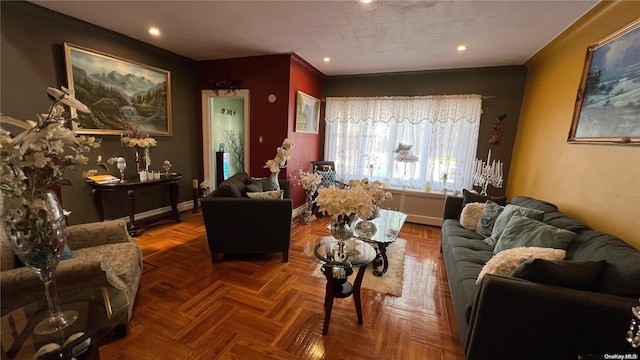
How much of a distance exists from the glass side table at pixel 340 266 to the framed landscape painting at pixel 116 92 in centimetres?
270

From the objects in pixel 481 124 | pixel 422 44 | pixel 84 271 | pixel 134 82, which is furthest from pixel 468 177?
pixel 134 82

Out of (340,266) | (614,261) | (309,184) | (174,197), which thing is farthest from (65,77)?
(614,261)

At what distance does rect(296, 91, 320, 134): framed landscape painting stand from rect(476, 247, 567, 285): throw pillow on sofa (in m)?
3.18

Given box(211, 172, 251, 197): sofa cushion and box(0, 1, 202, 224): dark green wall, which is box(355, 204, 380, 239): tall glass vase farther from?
box(0, 1, 202, 224): dark green wall

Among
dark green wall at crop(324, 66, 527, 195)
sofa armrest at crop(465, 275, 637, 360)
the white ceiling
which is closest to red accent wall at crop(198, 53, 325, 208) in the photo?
the white ceiling

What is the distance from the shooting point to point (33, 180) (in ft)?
3.35

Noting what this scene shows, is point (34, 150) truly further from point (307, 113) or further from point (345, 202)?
point (307, 113)

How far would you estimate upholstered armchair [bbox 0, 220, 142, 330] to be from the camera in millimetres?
1288

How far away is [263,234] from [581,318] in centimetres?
235

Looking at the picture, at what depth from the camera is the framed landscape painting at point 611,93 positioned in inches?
65.6

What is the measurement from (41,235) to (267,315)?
142 centimetres

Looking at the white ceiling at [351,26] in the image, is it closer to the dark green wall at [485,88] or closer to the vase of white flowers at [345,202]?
the dark green wall at [485,88]

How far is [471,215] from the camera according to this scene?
276 cm

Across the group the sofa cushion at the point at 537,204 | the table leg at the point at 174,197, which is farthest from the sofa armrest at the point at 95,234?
the sofa cushion at the point at 537,204
